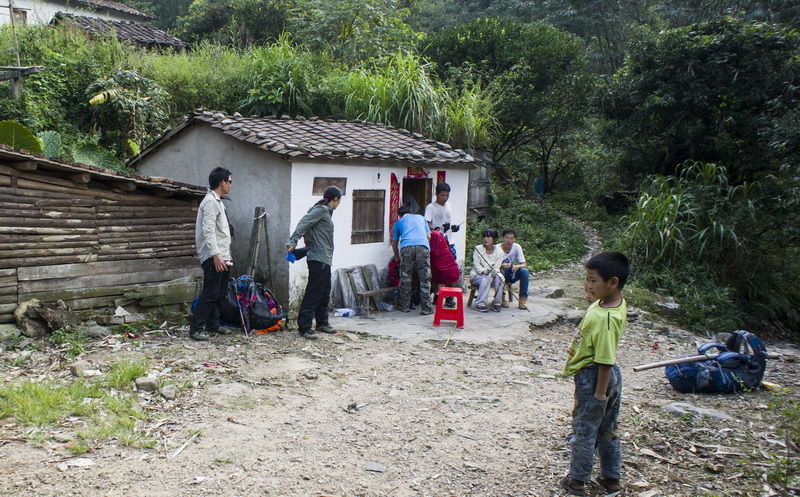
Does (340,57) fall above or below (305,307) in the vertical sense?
above

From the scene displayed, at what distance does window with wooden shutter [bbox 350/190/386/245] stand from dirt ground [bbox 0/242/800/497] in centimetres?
214

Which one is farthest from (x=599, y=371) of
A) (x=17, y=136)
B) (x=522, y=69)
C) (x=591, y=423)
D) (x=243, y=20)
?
(x=243, y=20)

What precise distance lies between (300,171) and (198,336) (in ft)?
8.74

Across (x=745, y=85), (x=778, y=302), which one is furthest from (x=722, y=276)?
(x=745, y=85)

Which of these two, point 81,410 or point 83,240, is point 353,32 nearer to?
point 83,240

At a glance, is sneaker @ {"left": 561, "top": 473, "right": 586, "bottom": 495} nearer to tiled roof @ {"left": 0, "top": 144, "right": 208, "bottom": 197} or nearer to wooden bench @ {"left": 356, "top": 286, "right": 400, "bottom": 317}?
wooden bench @ {"left": 356, "top": 286, "right": 400, "bottom": 317}

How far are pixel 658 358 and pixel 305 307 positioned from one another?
4.66 metres

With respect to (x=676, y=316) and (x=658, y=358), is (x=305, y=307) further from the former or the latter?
(x=676, y=316)

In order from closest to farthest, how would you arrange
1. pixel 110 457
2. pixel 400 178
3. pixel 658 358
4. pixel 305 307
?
pixel 110 457, pixel 305 307, pixel 658 358, pixel 400 178

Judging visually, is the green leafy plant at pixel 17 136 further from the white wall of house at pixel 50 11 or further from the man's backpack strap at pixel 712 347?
the white wall of house at pixel 50 11

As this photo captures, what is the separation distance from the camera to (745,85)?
13766mm

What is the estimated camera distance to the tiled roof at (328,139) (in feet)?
28.5

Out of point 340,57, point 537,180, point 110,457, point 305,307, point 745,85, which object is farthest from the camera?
point 537,180

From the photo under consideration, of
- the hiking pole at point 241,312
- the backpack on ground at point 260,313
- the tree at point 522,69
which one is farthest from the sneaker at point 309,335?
the tree at point 522,69
